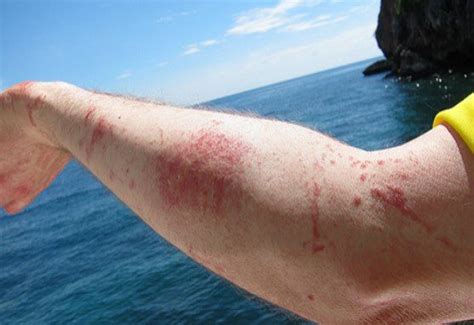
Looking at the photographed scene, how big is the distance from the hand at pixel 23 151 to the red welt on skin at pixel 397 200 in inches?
43.7

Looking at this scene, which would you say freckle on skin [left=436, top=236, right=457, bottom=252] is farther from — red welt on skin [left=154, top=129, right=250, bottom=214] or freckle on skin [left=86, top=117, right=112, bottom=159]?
freckle on skin [left=86, top=117, right=112, bottom=159]

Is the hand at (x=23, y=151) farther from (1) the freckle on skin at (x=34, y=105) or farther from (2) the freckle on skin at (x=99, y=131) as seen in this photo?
(2) the freckle on skin at (x=99, y=131)

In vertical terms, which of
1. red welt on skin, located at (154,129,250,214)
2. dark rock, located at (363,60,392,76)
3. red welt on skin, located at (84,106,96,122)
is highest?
red welt on skin, located at (84,106,96,122)

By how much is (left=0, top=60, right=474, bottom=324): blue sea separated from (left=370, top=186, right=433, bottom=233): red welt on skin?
1.22ft

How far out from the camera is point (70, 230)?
4162 cm

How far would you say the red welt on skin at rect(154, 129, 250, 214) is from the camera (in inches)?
39.2

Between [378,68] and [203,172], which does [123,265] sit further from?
[378,68]

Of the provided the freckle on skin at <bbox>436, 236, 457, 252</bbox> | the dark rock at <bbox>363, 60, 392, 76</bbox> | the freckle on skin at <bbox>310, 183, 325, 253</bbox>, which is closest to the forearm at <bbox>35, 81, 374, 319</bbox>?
the freckle on skin at <bbox>310, 183, 325, 253</bbox>

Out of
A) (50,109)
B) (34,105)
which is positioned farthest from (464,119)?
(34,105)

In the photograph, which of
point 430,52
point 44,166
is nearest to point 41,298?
point 44,166

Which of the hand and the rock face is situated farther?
the rock face

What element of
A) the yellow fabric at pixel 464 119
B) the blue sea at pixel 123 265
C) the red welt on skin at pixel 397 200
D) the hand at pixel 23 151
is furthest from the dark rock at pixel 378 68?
the red welt on skin at pixel 397 200

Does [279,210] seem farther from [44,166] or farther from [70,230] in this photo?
[70,230]

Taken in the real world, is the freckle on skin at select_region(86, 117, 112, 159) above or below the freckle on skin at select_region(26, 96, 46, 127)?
below
